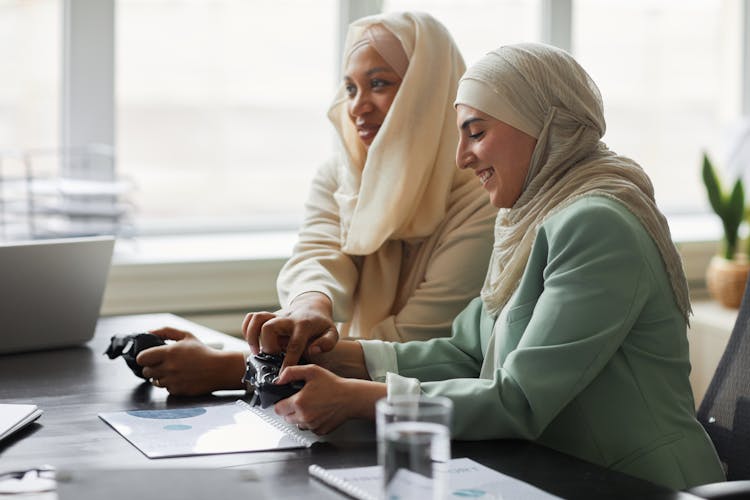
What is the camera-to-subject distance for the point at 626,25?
3.85m

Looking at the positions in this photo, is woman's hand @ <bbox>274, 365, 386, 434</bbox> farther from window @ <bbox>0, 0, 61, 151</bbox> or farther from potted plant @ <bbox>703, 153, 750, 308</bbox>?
potted plant @ <bbox>703, 153, 750, 308</bbox>

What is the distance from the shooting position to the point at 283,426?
4.97 ft

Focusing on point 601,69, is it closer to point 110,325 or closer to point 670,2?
point 670,2

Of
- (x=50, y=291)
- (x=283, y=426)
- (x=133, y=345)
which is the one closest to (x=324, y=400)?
(x=283, y=426)

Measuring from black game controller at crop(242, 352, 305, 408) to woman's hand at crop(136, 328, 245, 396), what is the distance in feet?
0.16

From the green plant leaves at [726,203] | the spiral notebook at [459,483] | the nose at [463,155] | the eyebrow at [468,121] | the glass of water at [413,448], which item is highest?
the eyebrow at [468,121]

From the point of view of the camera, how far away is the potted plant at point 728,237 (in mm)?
3422

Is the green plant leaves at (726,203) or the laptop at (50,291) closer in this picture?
the laptop at (50,291)

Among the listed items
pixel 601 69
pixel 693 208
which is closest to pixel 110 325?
pixel 601 69

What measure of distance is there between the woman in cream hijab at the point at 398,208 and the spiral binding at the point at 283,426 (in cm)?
46

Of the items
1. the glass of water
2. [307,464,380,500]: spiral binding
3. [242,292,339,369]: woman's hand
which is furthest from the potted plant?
the glass of water

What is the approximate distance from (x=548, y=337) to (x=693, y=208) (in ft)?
9.09

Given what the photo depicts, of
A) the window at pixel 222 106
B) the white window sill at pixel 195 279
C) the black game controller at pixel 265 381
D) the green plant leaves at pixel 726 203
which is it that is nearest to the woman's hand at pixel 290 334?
the black game controller at pixel 265 381

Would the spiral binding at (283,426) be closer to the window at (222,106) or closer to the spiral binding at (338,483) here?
the spiral binding at (338,483)
